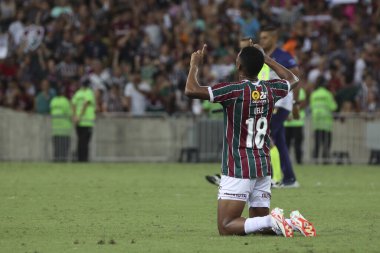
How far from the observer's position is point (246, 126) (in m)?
10.1

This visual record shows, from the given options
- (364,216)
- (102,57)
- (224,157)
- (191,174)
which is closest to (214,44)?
(102,57)

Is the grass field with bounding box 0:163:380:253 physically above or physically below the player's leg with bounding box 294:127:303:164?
below

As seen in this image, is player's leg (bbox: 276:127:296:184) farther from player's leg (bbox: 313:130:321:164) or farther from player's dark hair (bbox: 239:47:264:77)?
player's leg (bbox: 313:130:321:164)

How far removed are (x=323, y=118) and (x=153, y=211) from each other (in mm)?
13599

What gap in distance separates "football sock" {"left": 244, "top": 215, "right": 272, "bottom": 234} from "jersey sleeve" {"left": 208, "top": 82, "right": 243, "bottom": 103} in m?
1.18

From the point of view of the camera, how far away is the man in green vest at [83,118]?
2573 cm

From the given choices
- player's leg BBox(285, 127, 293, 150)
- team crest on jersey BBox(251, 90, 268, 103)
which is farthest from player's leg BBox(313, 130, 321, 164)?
team crest on jersey BBox(251, 90, 268, 103)

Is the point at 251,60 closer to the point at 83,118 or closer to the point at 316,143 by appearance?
the point at 316,143

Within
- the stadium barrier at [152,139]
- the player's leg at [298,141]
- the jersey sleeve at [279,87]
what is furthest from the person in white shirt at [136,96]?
the jersey sleeve at [279,87]

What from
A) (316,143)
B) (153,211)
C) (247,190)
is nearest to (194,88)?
(247,190)

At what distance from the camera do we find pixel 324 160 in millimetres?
25938

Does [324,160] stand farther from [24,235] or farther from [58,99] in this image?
[24,235]

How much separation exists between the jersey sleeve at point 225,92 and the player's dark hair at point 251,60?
18cm

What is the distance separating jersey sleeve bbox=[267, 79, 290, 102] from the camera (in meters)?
10.2
